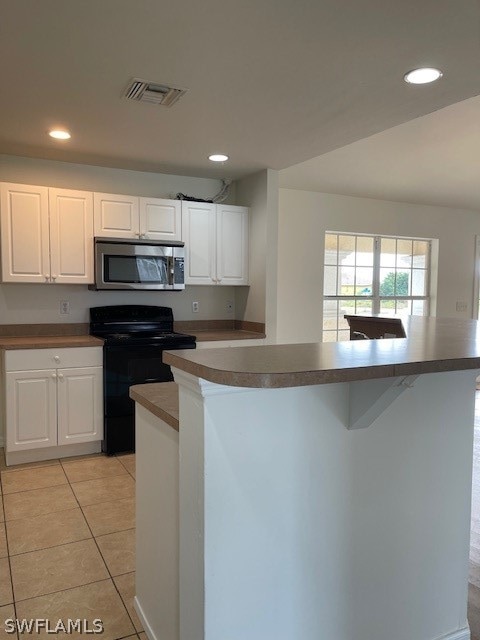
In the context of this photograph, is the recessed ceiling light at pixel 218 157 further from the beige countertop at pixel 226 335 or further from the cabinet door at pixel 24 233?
the beige countertop at pixel 226 335

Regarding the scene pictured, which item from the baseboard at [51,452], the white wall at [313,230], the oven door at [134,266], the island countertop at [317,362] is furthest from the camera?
the white wall at [313,230]

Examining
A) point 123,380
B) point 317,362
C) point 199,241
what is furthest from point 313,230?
point 317,362

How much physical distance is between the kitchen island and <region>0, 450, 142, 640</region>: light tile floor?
309 mm

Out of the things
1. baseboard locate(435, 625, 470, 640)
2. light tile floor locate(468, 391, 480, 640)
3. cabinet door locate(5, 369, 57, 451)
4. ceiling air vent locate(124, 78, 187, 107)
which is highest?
ceiling air vent locate(124, 78, 187, 107)

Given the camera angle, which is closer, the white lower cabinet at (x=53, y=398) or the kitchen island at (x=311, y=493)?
the kitchen island at (x=311, y=493)

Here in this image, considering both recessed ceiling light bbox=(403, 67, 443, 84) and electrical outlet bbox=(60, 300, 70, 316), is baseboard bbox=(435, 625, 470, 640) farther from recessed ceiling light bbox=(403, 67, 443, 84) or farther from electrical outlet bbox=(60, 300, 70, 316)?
electrical outlet bbox=(60, 300, 70, 316)

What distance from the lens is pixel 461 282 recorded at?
693 cm

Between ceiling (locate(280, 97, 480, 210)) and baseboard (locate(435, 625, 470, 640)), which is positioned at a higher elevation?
ceiling (locate(280, 97, 480, 210))

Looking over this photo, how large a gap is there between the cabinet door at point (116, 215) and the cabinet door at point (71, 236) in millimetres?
62

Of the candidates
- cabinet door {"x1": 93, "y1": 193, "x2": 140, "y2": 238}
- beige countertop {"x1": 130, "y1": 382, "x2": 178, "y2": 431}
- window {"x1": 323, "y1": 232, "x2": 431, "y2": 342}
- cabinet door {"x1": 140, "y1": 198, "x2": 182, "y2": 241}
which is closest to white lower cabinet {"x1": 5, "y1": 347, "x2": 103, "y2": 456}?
cabinet door {"x1": 93, "y1": 193, "x2": 140, "y2": 238}

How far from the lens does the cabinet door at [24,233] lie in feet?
11.3

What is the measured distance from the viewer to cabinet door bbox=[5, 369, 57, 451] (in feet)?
10.9

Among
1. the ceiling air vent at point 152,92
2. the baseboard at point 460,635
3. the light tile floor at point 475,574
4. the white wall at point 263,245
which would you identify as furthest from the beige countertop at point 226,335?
the baseboard at point 460,635

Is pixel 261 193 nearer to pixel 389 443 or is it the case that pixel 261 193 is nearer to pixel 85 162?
pixel 85 162
